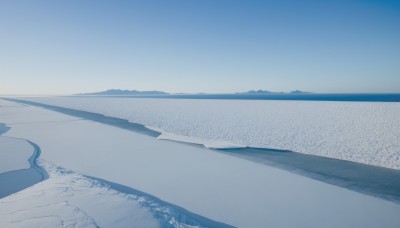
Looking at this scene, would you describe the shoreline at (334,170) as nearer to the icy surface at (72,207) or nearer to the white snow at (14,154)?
the icy surface at (72,207)

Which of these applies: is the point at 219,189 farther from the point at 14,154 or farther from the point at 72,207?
the point at 14,154

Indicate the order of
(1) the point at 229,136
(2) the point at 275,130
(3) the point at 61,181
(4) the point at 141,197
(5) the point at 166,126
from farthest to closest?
1. (5) the point at 166,126
2. (2) the point at 275,130
3. (1) the point at 229,136
4. (3) the point at 61,181
5. (4) the point at 141,197

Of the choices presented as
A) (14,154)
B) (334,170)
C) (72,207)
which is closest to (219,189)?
(72,207)

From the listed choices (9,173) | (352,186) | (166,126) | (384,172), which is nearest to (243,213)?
(352,186)

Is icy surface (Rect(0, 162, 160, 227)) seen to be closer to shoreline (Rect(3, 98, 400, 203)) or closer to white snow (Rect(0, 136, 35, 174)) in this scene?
white snow (Rect(0, 136, 35, 174))

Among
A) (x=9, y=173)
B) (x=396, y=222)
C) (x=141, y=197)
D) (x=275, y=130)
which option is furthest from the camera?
(x=275, y=130)

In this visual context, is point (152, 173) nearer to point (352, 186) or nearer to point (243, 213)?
point (243, 213)

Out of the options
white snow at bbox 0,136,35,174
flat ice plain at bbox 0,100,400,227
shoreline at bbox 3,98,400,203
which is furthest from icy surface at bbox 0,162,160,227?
shoreline at bbox 3,98,400,203

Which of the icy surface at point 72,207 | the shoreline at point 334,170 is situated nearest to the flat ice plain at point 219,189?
the icy surface at point 72,207
